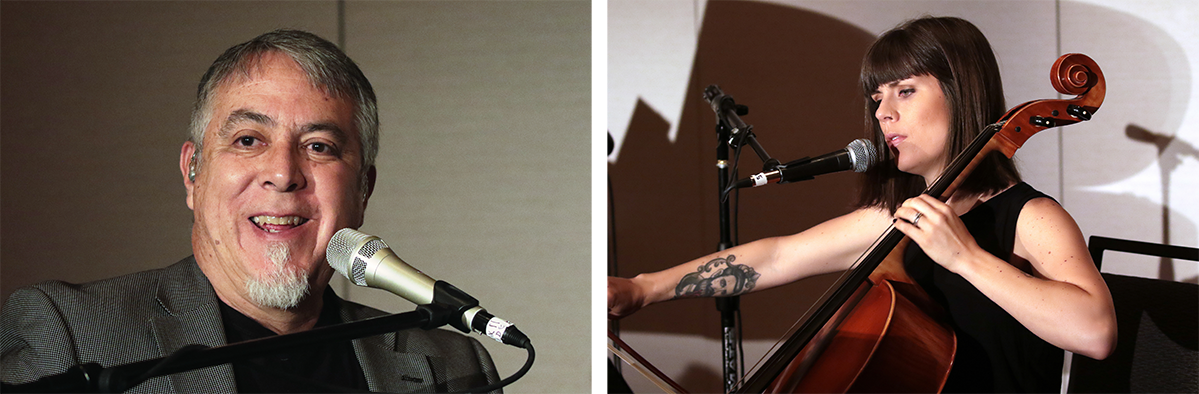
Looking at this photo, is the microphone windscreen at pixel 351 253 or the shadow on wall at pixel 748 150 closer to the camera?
the microphone windscreen at pixel 351 253

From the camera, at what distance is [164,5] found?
2.70ft

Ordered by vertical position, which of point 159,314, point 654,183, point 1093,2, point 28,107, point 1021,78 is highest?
point 1093,2

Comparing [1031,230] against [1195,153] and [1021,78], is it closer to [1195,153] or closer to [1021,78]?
[1021,78]

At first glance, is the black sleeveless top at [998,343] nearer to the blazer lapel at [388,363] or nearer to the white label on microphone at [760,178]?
the white label on microphone at [760,178]

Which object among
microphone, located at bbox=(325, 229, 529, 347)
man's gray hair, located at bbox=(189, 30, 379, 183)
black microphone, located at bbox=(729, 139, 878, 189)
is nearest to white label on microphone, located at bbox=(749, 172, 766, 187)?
black microphone, located at bbox=(729, 139, 878, 189)

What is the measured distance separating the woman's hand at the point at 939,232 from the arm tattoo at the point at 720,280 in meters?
0.35

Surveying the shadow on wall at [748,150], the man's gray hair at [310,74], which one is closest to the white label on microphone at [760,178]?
the shadow on wall at [748,150]

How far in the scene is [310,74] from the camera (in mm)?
833

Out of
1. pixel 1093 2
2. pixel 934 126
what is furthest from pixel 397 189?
pixel 1093 2

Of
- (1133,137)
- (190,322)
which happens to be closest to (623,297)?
(190,322)

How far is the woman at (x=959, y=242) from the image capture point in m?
1.09

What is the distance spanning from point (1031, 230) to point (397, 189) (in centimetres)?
108

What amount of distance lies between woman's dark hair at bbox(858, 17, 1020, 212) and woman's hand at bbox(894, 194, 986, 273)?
0.17 m

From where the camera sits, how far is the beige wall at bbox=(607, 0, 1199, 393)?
4.47 feet
